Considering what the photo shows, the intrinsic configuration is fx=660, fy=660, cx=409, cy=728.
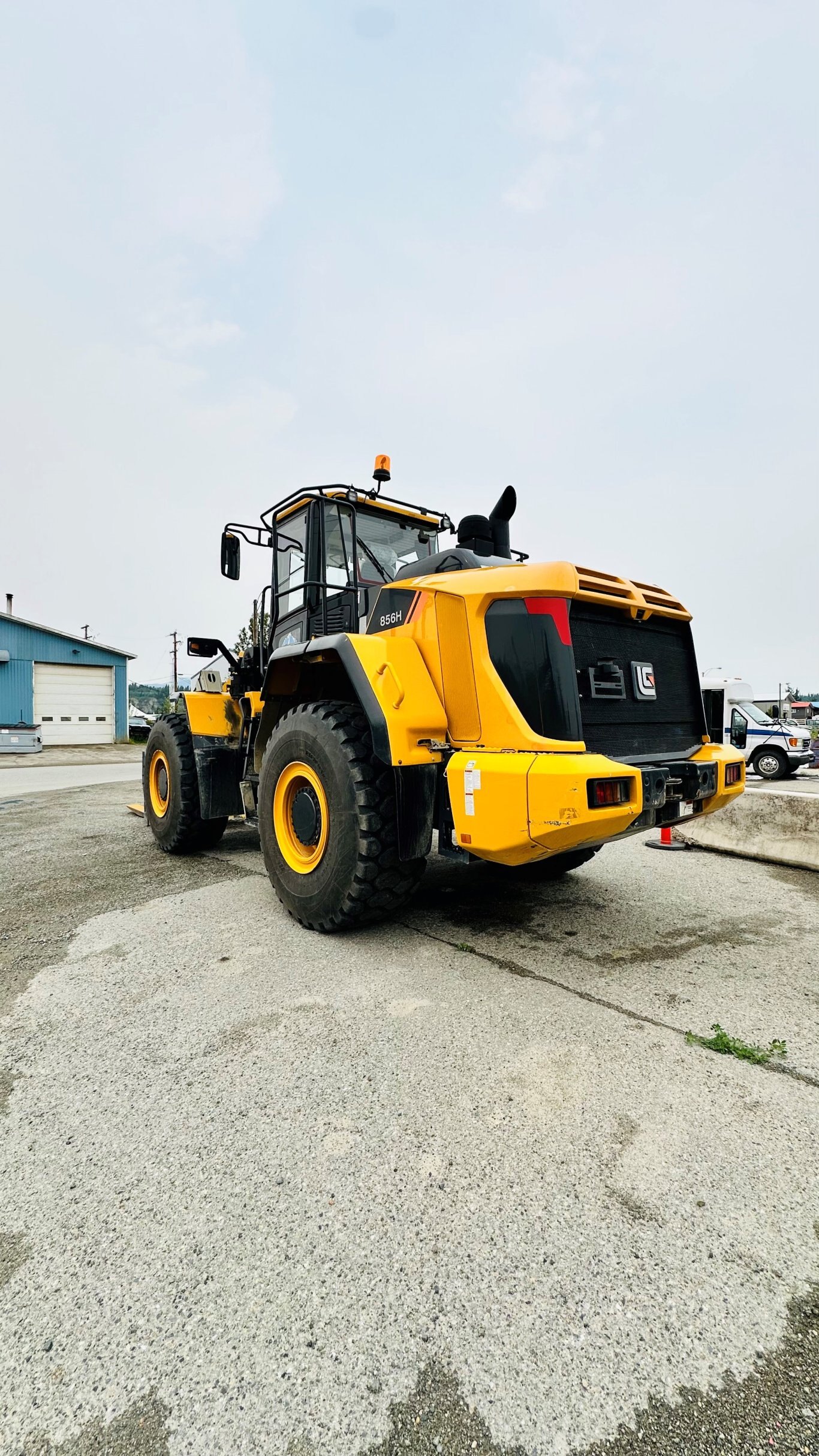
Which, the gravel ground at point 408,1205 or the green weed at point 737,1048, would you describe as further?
the green weed at point 737,1048

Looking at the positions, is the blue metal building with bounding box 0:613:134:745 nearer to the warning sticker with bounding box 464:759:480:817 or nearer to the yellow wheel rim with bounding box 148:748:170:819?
the yellow wheel rim with bounding box 148:748:170:819

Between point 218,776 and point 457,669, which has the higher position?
point 457,669

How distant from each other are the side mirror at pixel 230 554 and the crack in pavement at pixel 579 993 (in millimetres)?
2674

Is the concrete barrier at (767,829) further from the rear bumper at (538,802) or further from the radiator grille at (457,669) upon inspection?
the radiator grille at (457,669)

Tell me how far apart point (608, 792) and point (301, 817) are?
1.71m

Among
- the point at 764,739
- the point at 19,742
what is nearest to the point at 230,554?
the point at 764,739

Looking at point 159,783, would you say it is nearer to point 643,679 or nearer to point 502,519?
point 502,519

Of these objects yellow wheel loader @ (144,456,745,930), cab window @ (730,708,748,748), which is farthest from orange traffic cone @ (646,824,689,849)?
cab window @ (730,708,748,748)

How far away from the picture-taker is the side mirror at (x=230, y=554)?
456cm

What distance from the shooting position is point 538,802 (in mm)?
2533

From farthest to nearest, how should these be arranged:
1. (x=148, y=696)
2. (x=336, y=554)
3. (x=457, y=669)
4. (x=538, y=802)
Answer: (x=148, y=696), (x=336, y=554), (x=457, y=669), (x=538, y=802)

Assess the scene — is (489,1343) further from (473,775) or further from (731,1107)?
(473,775)

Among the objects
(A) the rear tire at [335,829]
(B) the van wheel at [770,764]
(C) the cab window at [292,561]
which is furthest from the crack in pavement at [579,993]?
(B) the van wheel at [770,764]

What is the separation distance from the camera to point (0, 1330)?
1.25 metres
